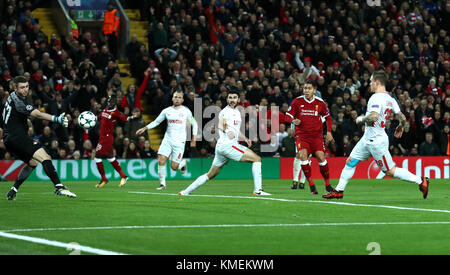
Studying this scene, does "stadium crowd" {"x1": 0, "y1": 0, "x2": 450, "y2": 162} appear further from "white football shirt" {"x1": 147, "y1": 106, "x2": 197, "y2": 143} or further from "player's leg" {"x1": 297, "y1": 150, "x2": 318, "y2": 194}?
"player's leg" {"x1": 297, "y1": 150, "x2": 318, "y2": 194}

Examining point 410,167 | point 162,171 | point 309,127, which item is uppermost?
point 309,127

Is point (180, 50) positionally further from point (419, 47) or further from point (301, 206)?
point (301, 206)

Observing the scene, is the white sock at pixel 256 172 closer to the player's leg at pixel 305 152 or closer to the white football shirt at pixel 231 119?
the white football shirt at pixel 231 119

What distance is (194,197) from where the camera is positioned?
1703 centimetres

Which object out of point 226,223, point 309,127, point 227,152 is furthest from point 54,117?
point 309,127

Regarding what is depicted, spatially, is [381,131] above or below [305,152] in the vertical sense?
above

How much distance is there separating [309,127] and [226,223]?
762 centimetres

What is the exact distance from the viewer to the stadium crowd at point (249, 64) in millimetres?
28484

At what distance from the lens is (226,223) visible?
1165cm

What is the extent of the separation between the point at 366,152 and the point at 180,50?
54.5 feet

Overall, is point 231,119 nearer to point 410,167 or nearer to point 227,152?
point 227,152

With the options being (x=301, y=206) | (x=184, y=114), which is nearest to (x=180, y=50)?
(x=184, y=114)

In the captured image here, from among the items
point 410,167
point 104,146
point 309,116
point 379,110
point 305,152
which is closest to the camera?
point 379,110

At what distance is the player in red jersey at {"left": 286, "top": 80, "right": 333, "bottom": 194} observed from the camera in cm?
1878
